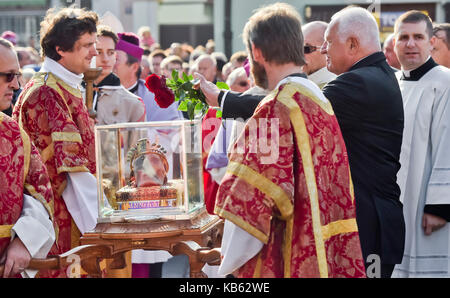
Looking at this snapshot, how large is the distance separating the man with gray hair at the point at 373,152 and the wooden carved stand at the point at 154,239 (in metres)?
0.83

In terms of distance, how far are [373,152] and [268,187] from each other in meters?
1.05

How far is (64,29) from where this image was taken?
411 centimetres

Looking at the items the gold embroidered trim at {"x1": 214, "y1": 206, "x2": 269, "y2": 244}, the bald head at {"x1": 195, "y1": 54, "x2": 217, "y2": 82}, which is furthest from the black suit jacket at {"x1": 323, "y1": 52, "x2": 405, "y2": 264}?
the bald head at {"x1": 195, "y1": 54, "x2": 217, "y2": 82}

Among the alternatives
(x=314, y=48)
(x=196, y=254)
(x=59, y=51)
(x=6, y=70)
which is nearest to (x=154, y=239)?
(x=196, y=254)

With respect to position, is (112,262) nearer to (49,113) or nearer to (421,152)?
(49,113)

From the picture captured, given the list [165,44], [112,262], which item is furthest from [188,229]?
[165,44]

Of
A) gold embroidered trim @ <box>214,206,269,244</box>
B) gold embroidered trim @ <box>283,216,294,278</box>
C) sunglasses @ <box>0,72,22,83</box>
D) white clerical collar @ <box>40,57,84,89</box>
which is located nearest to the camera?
gold embroidered trim @ <box>214,206,269,244</box>

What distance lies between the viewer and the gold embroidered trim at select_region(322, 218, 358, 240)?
290 cm

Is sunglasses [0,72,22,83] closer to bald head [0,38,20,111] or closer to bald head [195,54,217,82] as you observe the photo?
bald head [0,38,20,111]

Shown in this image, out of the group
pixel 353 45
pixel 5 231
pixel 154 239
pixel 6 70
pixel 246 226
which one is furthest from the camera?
pixel 353 45

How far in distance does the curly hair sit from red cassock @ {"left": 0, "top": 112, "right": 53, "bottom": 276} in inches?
35.8

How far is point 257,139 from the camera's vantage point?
9.20 ft

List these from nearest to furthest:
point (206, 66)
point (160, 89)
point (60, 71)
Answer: point (160, 89)
point (60, 71)
point (206, 66)

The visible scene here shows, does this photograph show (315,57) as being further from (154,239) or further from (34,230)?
(34,230)
